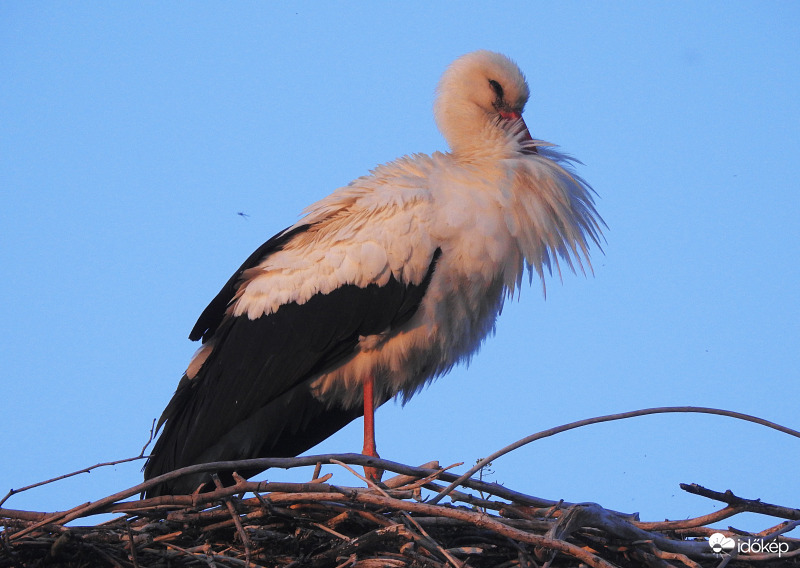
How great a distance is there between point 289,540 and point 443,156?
77.5 inches

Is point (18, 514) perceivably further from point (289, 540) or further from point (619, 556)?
point (619, 556)

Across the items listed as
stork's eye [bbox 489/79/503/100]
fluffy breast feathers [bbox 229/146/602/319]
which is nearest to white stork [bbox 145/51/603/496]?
fluffy breast feathers [bbox 229/146/602/319]

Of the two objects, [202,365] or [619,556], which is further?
[202,365]

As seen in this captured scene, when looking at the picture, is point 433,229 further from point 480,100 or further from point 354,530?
point 354,530

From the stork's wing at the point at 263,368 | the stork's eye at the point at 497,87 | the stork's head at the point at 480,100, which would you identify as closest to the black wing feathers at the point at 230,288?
the stork's wing at the point at 263,368

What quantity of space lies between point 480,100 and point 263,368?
5.00ft

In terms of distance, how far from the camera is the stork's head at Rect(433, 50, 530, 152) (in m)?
4.73

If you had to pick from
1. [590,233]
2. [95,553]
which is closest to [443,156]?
[590,233]

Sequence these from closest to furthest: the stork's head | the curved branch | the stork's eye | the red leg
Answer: the curved branch → the red leg → the stork's head → the stork's eye

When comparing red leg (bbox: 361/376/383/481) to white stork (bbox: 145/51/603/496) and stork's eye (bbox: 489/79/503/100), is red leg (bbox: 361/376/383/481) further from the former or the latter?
stork's eye (bbox: 489/79/503/100)

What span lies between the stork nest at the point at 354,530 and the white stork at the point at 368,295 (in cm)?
83

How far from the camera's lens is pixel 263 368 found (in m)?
4.31

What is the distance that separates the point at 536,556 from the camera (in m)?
3.12

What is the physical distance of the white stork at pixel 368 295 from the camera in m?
4.18
